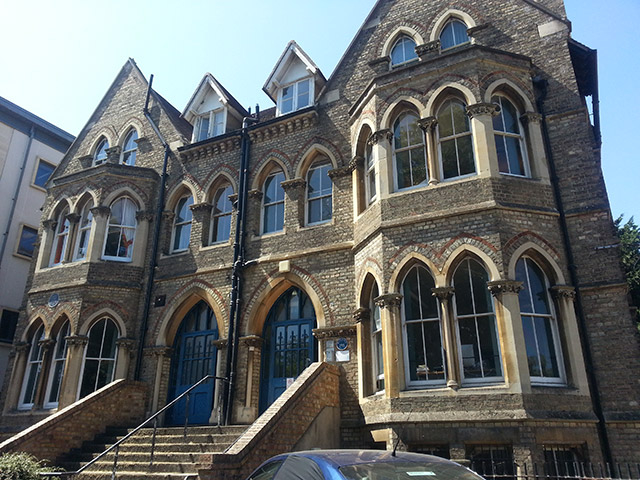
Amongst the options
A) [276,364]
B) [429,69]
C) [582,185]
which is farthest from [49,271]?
[582,185]

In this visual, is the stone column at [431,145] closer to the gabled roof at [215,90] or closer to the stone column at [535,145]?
the stone column at [535,145]

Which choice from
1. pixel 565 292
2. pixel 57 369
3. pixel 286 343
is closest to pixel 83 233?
pixel 57 369

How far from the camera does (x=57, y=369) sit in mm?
14289

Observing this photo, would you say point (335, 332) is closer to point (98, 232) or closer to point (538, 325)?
point (538, 325)

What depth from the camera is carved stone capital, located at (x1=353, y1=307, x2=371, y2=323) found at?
1124 cm

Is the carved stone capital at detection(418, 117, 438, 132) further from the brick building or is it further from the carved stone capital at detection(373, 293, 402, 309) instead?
the carved stone capital at detection(373, 293, 402, 309)

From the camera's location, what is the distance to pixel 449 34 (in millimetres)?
13281

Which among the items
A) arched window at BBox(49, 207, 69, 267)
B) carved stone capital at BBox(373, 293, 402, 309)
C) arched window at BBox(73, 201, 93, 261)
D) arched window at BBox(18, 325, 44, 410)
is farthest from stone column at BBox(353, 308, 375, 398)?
arched window at BBox(49, 207, 69, 267)

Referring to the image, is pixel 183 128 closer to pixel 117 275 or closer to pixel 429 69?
pixel 117 275

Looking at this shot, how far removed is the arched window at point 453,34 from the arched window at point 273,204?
539 cm

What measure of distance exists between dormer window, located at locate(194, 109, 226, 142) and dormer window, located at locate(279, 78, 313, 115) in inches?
81.1

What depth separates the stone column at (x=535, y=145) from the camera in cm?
1076

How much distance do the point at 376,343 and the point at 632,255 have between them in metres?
16.6

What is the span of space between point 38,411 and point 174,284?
4693mm
